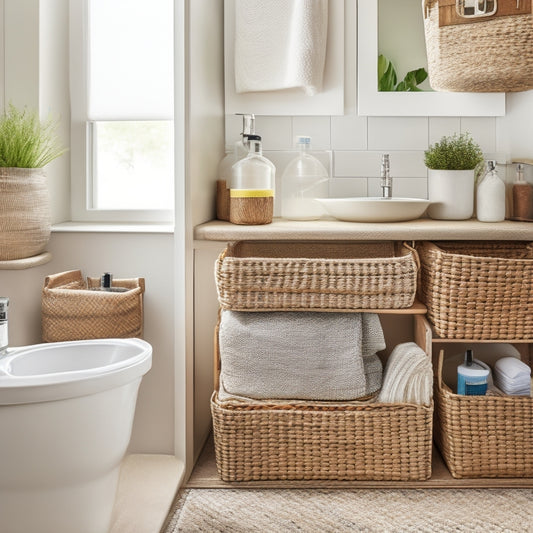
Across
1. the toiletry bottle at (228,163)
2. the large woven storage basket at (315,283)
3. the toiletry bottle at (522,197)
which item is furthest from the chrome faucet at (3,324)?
the toiletry bottle at (522,197)

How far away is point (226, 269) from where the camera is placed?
1.83 meters

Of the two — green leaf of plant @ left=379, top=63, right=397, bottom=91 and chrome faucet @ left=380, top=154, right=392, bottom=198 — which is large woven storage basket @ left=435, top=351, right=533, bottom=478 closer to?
chrome faucet @ left=380, top=154, right=392, bottom=198

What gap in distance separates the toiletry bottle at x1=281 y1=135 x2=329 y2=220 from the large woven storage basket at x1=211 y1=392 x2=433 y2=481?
0.71m

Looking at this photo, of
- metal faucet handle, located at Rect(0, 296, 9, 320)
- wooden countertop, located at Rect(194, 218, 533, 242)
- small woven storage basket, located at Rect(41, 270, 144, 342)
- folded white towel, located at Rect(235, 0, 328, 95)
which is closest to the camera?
metal faucet handle, located at Rect(0, 296, 9, 320)

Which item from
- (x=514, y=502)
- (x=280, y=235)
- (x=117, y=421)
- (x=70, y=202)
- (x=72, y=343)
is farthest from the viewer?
(x=70, y=202)

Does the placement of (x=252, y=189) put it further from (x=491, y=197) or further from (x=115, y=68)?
(x=491, y=197)

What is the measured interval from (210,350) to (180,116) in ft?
2.76

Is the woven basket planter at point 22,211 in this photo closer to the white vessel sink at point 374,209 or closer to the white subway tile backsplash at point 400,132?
the white vessel sink at point 374,209

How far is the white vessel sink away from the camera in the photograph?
1987mm

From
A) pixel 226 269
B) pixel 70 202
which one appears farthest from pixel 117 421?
pixel 70 202

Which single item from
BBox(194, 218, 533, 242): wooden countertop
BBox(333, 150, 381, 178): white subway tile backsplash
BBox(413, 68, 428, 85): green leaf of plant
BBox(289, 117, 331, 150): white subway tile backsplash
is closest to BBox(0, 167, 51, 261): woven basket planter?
BBox(194, 218, 533, 242): wooden countertop

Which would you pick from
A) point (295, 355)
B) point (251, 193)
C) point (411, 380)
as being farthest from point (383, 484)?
point (251, 193)

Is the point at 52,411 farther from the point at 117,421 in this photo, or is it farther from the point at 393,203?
the point at 393,203

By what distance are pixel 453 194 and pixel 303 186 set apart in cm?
51
